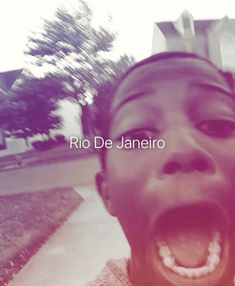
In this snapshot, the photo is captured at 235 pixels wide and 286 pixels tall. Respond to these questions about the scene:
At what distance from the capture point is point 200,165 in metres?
0.53

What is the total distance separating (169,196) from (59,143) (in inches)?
11.8

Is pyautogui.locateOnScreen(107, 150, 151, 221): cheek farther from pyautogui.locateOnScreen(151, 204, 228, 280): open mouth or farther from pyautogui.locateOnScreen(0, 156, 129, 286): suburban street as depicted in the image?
pyautogui.locateOnScreen(0, 156, 129, 286): suburban street

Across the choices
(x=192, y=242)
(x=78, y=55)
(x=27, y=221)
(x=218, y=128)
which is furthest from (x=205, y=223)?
(x=27, y=221)

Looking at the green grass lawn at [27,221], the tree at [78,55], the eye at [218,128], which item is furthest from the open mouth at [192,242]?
the green grass lawn at [27,221]

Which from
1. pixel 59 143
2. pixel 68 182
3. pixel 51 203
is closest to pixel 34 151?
pixel 59 143

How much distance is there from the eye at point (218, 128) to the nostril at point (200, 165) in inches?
2.2

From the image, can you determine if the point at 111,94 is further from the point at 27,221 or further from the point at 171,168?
the point at 27,221

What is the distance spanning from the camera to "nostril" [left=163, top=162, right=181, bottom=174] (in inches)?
20.6

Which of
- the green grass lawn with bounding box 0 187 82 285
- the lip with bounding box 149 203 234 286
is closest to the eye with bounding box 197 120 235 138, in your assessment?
the lip with bounding box 149 203 234 286

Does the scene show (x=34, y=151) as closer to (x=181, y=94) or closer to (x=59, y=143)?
(x=59, y=143)

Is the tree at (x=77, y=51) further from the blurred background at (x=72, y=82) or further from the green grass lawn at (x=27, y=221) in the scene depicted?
the green grass lawn at (x=27, y=221)

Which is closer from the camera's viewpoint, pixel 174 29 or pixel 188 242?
pixel 188 242

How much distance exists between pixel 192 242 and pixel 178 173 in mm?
117

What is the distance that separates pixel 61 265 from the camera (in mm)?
915
